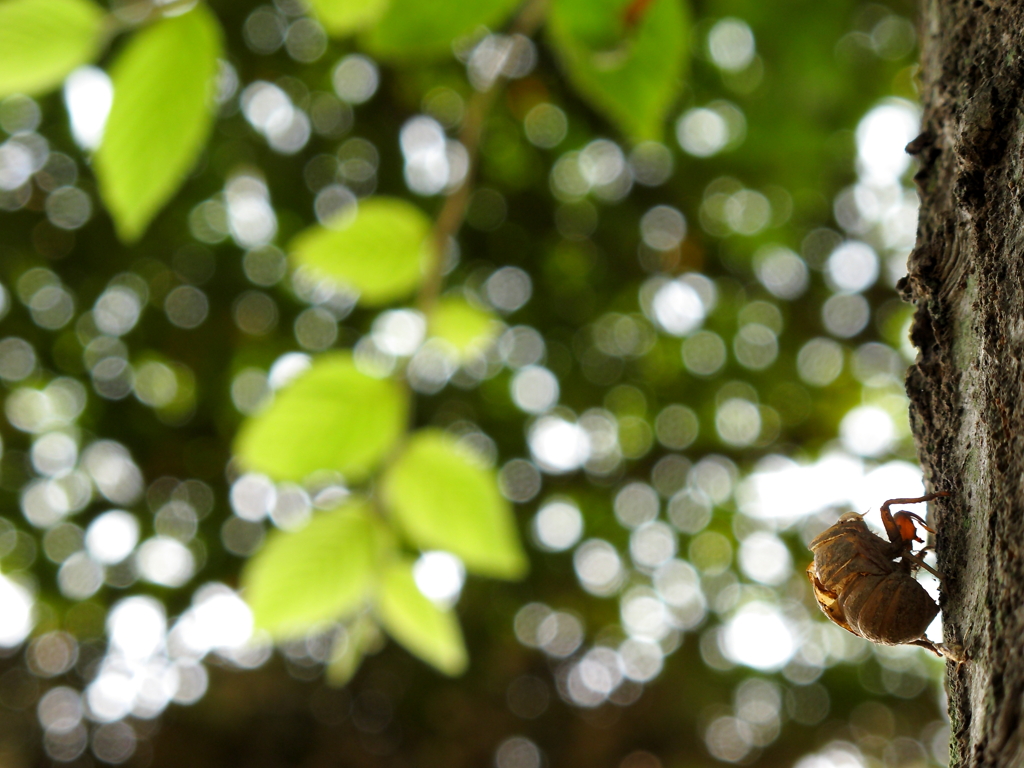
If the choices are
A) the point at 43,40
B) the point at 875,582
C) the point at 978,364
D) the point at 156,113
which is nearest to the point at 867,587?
the point at 875,582

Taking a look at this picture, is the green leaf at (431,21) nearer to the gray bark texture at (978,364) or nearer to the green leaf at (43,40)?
the green leaf at (43,40)

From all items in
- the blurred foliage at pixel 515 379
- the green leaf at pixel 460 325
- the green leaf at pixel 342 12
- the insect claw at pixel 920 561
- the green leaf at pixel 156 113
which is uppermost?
the green leaf at pixel 342 12

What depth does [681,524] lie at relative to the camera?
8.75 feet

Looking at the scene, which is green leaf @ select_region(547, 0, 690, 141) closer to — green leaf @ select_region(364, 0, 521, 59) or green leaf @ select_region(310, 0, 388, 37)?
green leaf @ select_region(364, 0, 521, 59)

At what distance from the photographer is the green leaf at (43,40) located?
0.55 m

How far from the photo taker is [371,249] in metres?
0.79

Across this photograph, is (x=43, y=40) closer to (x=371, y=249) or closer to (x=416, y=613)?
(x=371, y=249)

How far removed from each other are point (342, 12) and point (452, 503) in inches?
17.9

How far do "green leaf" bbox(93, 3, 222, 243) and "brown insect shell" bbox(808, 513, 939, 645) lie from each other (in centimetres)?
51

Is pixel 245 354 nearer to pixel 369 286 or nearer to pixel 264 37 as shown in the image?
pixel 264 37

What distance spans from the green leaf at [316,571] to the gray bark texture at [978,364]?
0.53 metres

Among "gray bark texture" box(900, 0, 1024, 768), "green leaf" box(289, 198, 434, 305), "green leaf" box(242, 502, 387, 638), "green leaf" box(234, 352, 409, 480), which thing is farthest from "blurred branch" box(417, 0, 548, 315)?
"gray bark texture" box(900, 0, 1024, 768)

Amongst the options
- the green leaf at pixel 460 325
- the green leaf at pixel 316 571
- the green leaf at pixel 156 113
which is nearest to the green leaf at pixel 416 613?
the green leaf at pixel 316 571

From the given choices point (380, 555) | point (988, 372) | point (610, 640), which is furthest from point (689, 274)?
point (988, 372)
